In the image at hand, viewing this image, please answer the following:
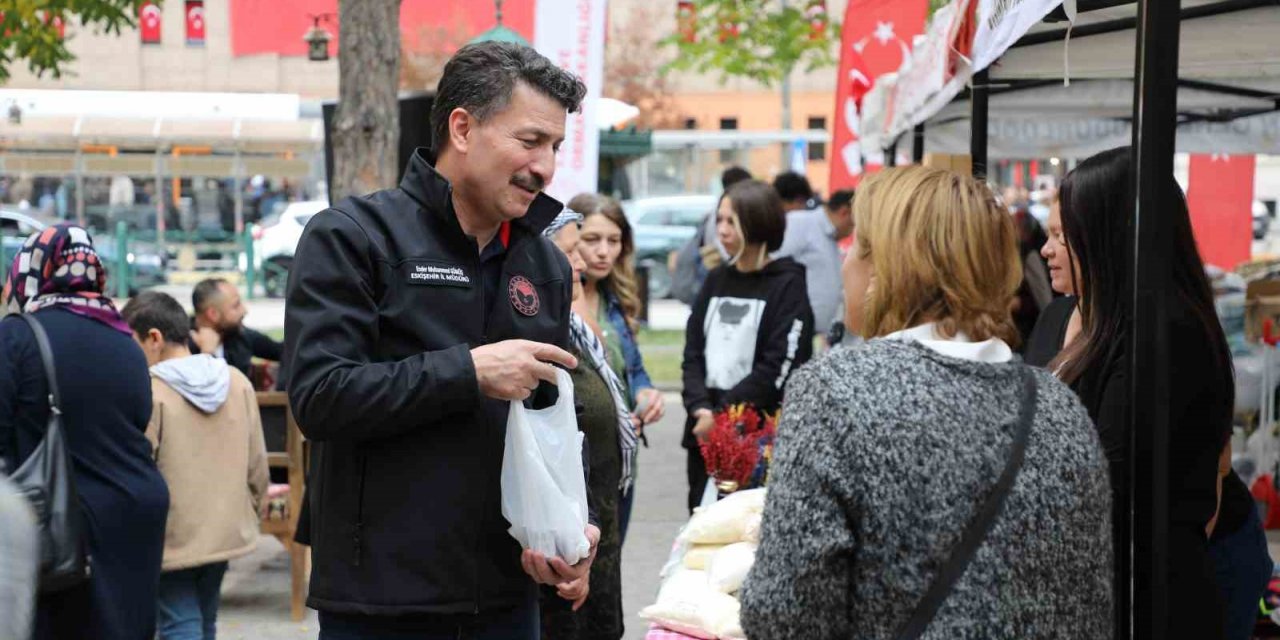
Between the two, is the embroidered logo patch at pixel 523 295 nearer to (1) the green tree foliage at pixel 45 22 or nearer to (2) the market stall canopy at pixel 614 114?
(1) the green tree foliage at pixel 45 22

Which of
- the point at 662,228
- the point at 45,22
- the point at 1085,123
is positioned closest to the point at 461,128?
the point at 1085,123

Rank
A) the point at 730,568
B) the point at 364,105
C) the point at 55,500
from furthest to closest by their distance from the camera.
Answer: the point at 364,105 → the point at 55,500 → the point at 730,568

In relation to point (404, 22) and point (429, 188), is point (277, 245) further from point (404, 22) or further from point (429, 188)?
point (429, 188)

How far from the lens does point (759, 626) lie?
2332mm

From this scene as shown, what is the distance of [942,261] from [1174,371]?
67 cm

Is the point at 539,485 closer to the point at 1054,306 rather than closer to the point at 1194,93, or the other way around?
the point at 1054,306

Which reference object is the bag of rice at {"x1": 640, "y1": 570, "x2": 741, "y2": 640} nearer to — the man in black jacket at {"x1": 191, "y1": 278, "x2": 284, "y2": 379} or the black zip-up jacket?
the black zip-up jacket

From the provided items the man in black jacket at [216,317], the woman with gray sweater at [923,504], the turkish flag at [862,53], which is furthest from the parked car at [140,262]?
the woman with gray sweater at [923,504]

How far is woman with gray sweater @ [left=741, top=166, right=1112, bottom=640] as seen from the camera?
7.41ft

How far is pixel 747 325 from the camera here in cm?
668

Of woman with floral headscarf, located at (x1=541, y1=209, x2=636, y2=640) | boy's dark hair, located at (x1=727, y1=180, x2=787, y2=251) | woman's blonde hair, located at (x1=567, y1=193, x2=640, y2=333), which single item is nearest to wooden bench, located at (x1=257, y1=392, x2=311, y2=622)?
woman's blonde hair, located at (x1=567, y1=193, x2=640, y2=333)

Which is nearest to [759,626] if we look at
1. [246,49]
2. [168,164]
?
[168,164]

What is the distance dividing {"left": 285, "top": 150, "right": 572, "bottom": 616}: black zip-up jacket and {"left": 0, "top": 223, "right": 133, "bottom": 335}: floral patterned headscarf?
6.02 ft

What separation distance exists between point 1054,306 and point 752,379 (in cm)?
241
